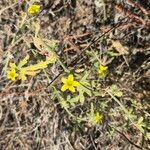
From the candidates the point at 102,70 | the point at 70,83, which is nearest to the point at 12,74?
the point at 70,83

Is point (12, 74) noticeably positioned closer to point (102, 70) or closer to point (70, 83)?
point (70, 83)

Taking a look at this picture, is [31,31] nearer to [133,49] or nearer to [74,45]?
[74,45]

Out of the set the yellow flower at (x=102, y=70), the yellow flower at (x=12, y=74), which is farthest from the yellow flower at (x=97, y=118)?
the yellow flower at (x=12, y=74)

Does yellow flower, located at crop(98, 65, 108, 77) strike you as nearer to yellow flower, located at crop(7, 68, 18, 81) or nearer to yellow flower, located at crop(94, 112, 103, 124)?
yellow flower, located at crop(94, 112, 103, 124)

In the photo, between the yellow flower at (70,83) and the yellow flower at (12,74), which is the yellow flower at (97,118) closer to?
the yellow flower at (70,83)

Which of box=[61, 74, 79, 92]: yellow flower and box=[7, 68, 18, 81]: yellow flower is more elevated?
box=[7, 68, 18, 81]: yellow flower

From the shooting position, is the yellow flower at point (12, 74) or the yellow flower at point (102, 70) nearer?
the yellow flower at point (12, 74)

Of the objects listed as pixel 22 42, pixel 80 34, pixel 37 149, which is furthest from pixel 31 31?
pixel 37 149

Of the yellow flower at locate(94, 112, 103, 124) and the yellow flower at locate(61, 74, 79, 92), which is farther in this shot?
the yellow flower at locate(94, 112, 103, 124)

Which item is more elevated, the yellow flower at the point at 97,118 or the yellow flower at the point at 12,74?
the yellow flower at the point at 12,74

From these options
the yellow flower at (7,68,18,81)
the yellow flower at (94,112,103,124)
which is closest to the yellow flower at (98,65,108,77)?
the yellow flower at (94,112,103,124)

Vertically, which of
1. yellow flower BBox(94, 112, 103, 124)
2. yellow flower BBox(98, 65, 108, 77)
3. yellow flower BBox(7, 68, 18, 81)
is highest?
yellow flower BBox(7, 68, 18, 81)
